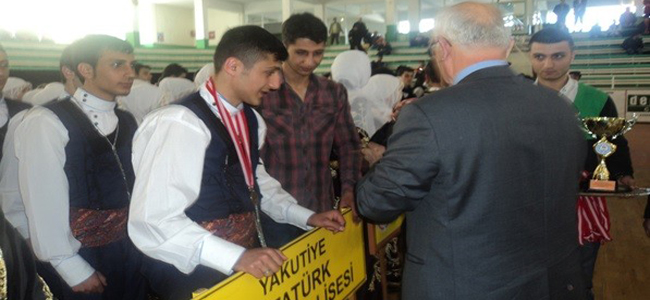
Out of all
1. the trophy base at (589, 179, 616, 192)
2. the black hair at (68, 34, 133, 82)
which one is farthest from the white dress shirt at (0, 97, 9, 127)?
the trophy base at (589, 179, 616, 192)

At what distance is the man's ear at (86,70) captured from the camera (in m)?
2.18

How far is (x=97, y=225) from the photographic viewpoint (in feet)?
6.54

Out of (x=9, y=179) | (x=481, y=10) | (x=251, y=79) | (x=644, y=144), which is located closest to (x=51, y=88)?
(x=9, y=179)

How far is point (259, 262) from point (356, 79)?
2916mm

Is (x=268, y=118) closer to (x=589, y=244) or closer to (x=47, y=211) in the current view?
(x=47, y=211)

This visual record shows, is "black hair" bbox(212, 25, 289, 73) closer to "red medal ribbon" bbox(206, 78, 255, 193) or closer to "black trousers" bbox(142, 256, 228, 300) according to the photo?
"red medal ribbon" bbox(206, 78, 255, 193)

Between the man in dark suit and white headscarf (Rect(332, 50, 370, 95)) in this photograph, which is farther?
white headscarf (Rect(332, 50, 370, 95))

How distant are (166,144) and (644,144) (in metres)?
10.6

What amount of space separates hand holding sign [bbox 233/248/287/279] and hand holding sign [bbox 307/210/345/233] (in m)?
0.46

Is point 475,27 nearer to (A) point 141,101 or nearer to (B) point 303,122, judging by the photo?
(B) point 303,122

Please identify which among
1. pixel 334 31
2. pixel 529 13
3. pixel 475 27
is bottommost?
pixel 475 27

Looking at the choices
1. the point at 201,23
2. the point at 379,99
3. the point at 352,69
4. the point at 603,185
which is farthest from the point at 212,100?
the point at 201,23

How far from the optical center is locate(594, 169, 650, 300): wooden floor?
3.43m

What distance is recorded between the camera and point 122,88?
2.21 metres
